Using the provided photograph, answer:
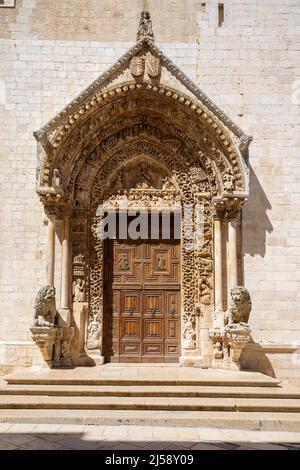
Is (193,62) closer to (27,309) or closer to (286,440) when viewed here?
(27,309)

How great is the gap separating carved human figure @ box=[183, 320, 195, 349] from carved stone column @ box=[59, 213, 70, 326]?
9.05ft

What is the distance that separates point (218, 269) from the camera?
10555 millimetres

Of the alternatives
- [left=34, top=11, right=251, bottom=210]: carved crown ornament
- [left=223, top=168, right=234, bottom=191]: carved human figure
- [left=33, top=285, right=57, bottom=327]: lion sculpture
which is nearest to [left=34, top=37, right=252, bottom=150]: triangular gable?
[left=34, top=11, right=251, bottom=210]: carved crown ornament

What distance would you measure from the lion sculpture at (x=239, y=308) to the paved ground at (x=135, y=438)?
9.20 ft

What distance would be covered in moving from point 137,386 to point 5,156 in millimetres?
6290

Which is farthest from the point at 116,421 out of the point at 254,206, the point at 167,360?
the point at 254,206

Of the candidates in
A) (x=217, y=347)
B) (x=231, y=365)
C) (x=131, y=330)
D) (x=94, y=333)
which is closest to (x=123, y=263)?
(x=131, y=330)

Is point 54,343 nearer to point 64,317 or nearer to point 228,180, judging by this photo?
point 64,317

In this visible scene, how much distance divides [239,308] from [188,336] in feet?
5.56

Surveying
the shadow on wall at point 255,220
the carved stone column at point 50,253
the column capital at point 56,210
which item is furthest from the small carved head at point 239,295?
the column capital at point 56,210

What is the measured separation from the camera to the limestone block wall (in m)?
10.6

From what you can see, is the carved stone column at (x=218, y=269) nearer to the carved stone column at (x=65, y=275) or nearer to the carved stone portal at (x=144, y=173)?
the carved stone portal at (x=144, y=173)

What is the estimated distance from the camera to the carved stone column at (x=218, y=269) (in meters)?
10.3

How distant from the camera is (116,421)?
23.8 ft
